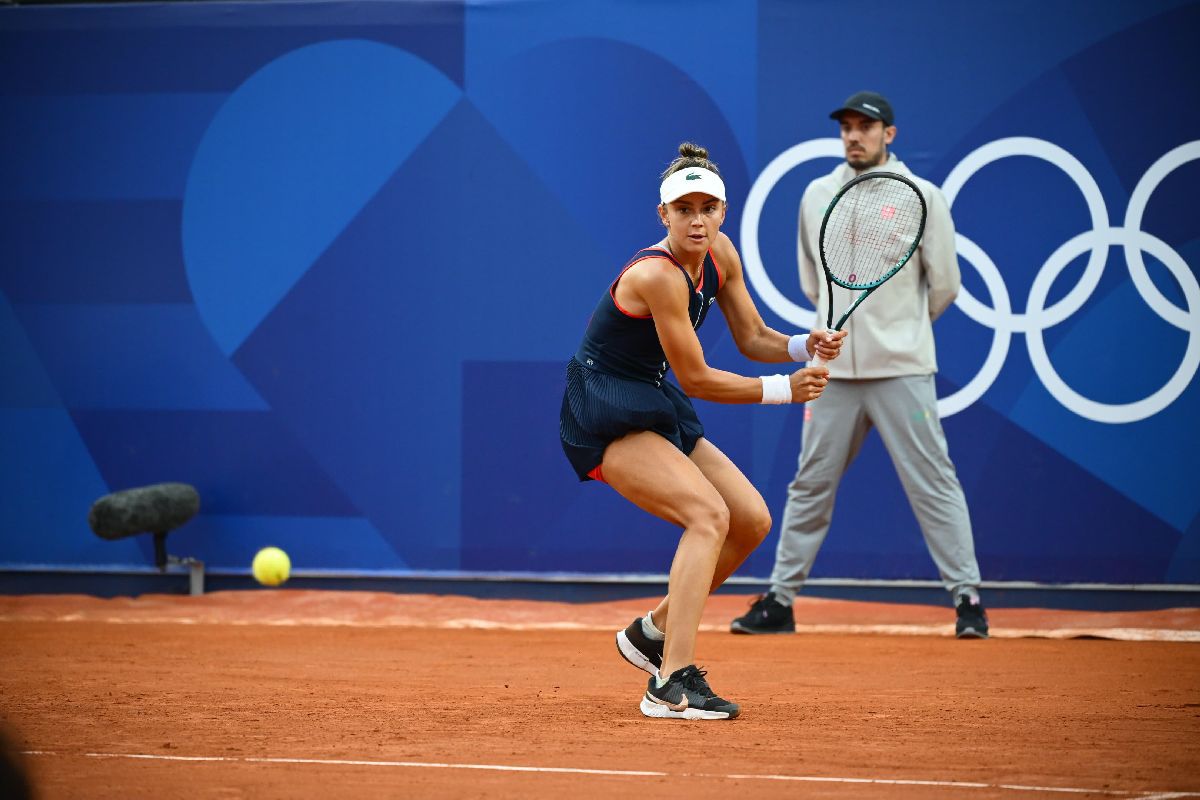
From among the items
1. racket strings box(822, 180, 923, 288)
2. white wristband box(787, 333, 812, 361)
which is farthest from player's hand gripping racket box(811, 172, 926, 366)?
white wristband box(787, 333, 812, 361)

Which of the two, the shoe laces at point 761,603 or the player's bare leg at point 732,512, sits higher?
the shoe laces at point 761,603

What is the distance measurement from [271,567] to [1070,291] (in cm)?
441

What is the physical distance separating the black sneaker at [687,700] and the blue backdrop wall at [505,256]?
3.25 meters

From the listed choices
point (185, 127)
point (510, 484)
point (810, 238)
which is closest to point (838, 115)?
point (810, 238)

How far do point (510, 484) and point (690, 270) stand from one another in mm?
3442

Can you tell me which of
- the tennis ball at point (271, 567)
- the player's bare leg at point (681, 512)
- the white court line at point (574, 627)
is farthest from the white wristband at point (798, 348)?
the tennis ball at point (271, 567)

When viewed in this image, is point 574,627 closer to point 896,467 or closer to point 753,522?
point 896,467

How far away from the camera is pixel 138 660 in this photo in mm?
6164

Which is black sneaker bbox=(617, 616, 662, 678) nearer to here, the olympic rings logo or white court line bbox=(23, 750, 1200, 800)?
white court line bbox=(23, 750, 1200, 800)

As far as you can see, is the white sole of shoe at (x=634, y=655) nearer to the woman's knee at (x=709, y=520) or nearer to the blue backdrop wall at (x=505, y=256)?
the woman's knee at (x=709, y=520)

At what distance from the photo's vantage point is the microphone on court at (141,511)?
25.3 ft

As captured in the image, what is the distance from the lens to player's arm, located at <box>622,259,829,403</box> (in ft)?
15.0

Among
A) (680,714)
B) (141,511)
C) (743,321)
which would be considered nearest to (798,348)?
(743,321)

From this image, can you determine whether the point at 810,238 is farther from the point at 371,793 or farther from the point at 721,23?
the point at 371,793
